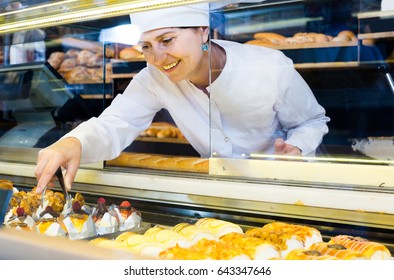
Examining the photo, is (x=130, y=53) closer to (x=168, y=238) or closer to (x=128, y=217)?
(x=128, y=217)

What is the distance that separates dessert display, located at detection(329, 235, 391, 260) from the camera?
121 cm

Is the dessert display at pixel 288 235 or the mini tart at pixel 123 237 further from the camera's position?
the mini tart at pixel 123 237

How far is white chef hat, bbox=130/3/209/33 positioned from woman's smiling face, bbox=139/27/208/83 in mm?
34

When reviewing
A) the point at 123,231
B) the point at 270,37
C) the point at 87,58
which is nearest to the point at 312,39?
the point at 270,37

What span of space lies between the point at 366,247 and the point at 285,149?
27.9 inches

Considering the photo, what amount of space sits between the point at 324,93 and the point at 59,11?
262 cm

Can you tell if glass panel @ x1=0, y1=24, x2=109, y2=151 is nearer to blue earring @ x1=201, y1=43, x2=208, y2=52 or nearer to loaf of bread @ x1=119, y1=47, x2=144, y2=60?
loaf of bread @ x1=119, y1=47, x2=144, y2=60

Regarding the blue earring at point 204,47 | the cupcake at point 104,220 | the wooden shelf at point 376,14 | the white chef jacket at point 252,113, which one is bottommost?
the cupcake at point 104,220

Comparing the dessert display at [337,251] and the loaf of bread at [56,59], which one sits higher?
the loaf of bread at [56,59]

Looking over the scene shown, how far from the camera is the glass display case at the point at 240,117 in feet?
5.10

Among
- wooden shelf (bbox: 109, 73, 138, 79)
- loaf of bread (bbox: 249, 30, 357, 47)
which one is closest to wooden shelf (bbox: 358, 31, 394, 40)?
loaf of bread (bbox: 249, 30, 357, 47)

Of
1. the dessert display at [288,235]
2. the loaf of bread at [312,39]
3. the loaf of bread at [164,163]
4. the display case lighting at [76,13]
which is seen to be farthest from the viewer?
the loaf of bread at [312,39]

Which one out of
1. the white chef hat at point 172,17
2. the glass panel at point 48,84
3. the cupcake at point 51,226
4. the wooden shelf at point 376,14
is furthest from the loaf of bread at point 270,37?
the cupcake at point 51,226

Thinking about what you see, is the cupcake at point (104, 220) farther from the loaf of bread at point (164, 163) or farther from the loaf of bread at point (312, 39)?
the loaf of bread at point (312, 39)
